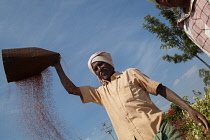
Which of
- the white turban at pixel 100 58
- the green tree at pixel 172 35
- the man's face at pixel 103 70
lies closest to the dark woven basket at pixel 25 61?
the white turban at pixel 100 58

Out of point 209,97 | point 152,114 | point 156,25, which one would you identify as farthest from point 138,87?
point 156,25

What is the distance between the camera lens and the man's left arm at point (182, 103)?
2381 millimetres

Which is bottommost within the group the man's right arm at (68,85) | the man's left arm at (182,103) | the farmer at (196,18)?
the man's left arm at (182,103)

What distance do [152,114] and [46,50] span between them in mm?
1781

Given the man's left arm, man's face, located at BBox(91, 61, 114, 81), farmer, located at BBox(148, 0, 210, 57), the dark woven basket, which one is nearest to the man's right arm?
the dark woven basket

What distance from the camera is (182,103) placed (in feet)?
8.38

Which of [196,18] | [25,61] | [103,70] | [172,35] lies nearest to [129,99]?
[103,70]

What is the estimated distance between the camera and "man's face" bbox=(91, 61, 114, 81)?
300cm

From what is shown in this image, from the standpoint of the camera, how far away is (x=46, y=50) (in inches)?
127

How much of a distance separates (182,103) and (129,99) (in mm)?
616

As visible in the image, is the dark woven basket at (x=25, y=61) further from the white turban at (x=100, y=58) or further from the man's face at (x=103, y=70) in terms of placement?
the man's face at (x=103, y=70)

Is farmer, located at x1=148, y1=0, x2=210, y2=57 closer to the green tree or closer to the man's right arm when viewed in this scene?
the man's right arm

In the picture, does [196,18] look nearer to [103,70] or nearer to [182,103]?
[182,103]

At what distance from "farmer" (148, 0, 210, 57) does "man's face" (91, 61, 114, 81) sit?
1.09m
